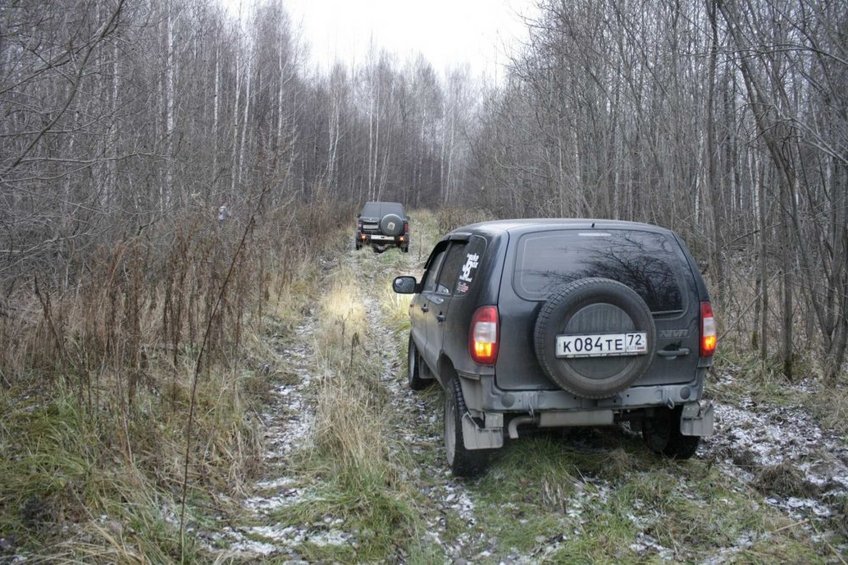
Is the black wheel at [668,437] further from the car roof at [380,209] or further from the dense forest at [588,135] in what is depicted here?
the car roof at [380,209]

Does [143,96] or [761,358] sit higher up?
[143,96]

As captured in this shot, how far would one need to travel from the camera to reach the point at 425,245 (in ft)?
66.1

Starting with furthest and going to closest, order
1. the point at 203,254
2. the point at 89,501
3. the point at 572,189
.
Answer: the point at 572,189, the point at 203,254, the point at 89,501

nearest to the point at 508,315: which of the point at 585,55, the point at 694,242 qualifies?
the point at 694,242

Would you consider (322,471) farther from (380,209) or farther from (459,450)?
(380,209)

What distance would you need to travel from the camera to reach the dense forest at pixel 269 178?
446 centimetres

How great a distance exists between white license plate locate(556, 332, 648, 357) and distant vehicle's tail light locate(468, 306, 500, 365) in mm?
369

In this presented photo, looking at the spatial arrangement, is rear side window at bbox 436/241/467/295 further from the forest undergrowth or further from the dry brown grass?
the dry brown grass

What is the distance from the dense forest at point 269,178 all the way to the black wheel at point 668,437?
8.13ft

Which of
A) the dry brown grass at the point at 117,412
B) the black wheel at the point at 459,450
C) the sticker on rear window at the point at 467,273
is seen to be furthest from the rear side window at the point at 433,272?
the dry brown grass at the point at 117,412

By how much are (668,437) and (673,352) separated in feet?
2.79

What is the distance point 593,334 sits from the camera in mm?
3270

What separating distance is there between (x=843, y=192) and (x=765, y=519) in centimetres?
370

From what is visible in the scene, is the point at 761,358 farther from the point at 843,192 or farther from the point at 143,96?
the point at 143,96
